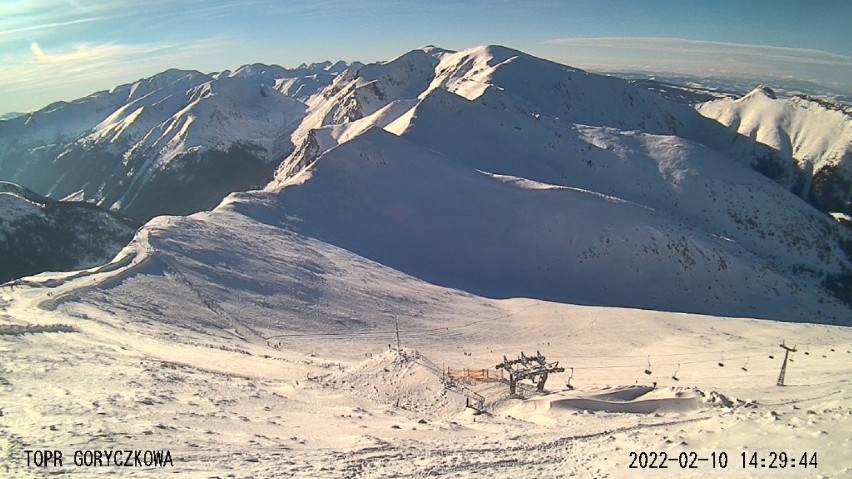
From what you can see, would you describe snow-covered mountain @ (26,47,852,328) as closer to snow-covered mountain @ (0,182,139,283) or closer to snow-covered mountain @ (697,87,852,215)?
snow-covered mountain @ (0,182,139,283)

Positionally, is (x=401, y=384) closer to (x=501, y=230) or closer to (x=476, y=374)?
(x=476, y=374)

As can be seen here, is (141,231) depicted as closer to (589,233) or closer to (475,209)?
(475,209)

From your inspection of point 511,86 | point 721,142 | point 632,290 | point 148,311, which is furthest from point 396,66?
point 148,311

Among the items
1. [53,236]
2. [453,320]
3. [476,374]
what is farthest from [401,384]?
[53,236]

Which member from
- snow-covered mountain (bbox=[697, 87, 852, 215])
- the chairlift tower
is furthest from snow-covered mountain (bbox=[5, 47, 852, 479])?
snow-covered mountain (bbox=[697, 87, 852, 215])

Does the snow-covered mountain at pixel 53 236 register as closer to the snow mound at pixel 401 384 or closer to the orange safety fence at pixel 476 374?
the snow mound at pixel 401 384

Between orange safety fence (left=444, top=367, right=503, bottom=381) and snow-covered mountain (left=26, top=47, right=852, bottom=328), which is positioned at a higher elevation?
snow-covered mountain (left=26, top=47, right=852, bottom=328)
